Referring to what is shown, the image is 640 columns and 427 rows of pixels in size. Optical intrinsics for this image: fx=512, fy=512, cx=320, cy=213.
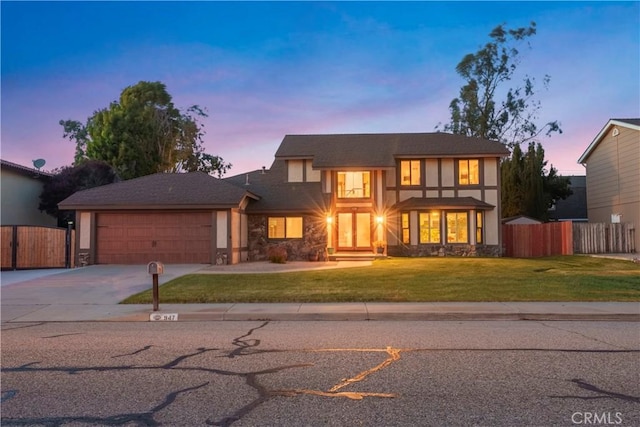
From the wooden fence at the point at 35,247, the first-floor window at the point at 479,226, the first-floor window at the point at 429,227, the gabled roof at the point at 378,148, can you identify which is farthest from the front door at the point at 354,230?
the wooden fence at the point at 35,247

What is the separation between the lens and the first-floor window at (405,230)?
93.5ft

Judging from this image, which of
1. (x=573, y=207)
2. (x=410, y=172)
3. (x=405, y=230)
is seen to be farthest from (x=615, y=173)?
(x=573, y=207)

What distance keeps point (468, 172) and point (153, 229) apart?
57.0ft

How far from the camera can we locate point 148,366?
21.9 ft

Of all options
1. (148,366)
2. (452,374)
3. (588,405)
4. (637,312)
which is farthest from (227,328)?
(637,312)

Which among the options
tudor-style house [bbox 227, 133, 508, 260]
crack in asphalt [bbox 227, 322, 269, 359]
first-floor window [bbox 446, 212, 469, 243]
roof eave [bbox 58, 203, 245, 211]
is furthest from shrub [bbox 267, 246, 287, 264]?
crack in asphalt [bbox 227, 322, 269, 359]

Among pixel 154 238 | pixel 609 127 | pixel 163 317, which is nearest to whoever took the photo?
pixel 163 317

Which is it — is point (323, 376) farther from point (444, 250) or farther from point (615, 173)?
point (615, 173)

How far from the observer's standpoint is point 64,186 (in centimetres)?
3162

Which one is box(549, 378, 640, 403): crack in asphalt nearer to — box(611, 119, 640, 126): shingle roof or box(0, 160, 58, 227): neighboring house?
box(611, 119, 640, 126): shingle roof

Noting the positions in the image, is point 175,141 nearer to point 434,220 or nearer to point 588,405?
point 434,220

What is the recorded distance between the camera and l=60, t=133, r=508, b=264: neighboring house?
898 inches

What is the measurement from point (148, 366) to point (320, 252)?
19.2 m

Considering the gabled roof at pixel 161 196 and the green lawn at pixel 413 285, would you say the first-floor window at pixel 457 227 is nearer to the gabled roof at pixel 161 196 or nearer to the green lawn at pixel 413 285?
the green lawn at pixel 413 285
